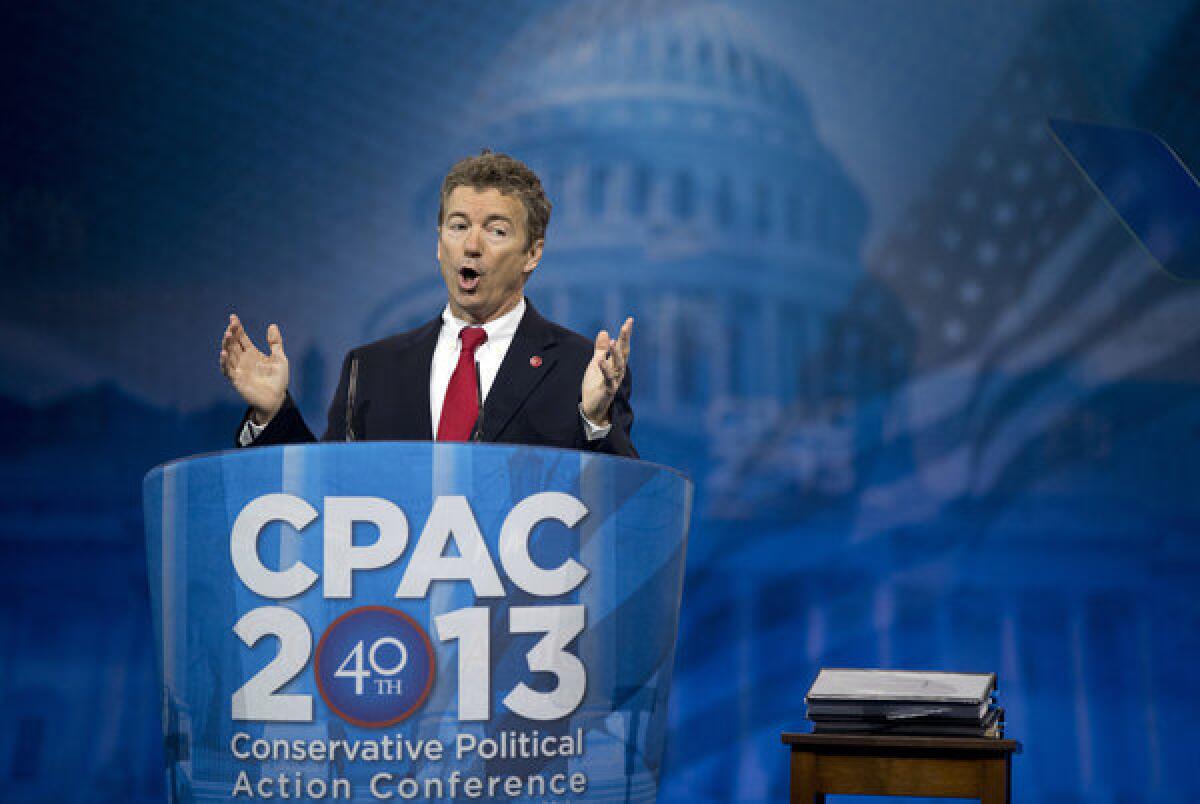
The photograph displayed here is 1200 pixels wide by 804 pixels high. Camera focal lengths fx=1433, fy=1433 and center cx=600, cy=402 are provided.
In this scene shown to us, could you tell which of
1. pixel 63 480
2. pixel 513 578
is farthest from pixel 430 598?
pixel 63 480

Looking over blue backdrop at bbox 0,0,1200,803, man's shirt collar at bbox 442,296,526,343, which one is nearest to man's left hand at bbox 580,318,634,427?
man's shirt collar at bbox 442,296,526,343

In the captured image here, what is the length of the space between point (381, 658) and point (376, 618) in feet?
0.15

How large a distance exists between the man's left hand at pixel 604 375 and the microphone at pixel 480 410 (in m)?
0.16

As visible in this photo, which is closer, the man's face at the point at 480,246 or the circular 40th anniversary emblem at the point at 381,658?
the circular 40th anniversary emblem at the point at 381,658

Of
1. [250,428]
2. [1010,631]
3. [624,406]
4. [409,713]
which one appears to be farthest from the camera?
[1010,631]

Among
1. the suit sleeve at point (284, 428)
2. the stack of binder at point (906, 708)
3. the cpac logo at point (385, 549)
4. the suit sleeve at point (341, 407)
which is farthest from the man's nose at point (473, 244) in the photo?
the stack of binder at point (906, 708)

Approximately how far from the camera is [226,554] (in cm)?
164

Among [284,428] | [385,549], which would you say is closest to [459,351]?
[284,428]

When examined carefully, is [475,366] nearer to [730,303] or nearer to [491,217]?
[491,217]

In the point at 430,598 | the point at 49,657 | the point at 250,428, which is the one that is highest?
the point at 250,428

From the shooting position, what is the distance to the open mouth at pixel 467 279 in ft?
7.29

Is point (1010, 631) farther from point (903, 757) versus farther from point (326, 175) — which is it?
point (326, 175)

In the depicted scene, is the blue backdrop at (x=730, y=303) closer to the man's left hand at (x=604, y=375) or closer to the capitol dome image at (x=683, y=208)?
the capitol dome image at (x=683, y=208)

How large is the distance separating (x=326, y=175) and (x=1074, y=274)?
7.75ft
